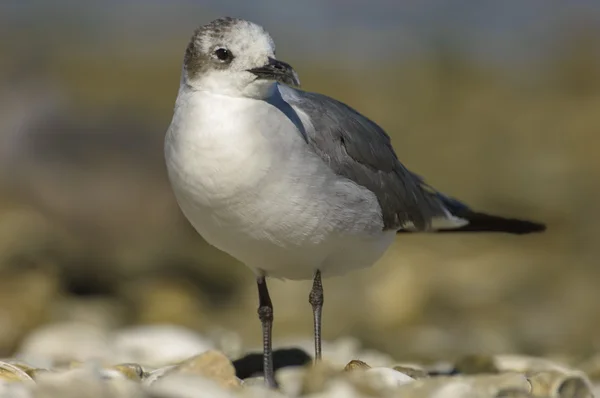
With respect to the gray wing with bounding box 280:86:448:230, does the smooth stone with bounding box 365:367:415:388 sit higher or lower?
lower

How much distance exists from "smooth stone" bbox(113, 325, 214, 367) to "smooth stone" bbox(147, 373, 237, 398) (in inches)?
117

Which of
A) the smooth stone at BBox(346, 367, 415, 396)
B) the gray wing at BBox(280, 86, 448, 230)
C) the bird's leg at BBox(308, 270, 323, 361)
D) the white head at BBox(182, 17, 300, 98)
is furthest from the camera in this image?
the bird's leg at BBox(308, 270, 323, 361)

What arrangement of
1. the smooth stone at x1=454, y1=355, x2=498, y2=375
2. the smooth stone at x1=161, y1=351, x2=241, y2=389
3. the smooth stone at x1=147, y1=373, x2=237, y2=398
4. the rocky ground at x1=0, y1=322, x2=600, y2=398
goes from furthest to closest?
the smooth stone at x1=454, y1=355, x2=498, y2=375 < the smooth stone at x1=161, y1=351, x2=241, y2=389 < the rocky ground at x1=0, y1=322, x2=600, y2=398 < the smooth stone at x1=147, y1=373, x2=237, y2=398

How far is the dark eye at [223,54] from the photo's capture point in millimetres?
5195

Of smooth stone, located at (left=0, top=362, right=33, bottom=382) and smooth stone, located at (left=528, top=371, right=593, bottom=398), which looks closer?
smooth stone, located at (left=0, top=362, right=33, bottom=382)

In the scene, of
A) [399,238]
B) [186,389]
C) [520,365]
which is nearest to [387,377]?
[186,389]

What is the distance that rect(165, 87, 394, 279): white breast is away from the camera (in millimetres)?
5012

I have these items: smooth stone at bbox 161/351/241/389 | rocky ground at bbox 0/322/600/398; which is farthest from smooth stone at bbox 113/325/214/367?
smooth stone at bbox 161/351/241/389

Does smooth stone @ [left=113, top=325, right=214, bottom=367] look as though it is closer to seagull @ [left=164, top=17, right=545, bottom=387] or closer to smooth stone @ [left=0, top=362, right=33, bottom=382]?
seagull @ [left=164, top=17, right=545, bottom=387]

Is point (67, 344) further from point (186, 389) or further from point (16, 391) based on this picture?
point (186, 389)

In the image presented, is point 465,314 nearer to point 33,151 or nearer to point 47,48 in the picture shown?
point 33,151

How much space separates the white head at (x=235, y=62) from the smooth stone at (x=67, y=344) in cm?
232

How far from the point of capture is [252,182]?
5004mm

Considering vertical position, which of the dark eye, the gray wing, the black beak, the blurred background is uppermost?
the dark eye
